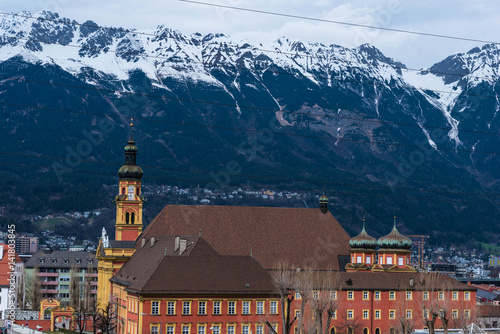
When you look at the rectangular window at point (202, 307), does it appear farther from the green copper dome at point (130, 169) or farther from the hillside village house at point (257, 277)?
the green copper dome at point (130, 169)

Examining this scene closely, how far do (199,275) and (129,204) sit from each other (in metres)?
33.7

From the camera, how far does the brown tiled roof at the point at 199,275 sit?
329ft

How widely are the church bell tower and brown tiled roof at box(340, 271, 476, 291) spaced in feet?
107

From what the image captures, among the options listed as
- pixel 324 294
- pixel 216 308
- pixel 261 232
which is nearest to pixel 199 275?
pixel 216 308

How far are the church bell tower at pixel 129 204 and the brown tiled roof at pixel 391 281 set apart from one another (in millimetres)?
32506

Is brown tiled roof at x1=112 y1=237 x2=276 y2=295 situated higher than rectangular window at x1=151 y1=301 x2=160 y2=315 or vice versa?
brown tiled roof at x1=112 y1=237 x2=276 y2=295

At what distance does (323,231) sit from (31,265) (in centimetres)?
8658

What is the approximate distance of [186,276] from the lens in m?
102

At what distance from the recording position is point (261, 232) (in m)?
126

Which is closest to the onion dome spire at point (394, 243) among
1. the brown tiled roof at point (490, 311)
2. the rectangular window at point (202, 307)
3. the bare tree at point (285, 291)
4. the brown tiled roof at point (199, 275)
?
the bare tree at point (285, 291)

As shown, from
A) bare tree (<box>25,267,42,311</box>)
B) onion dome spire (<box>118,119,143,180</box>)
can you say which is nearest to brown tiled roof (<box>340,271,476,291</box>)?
onion dome spire (<box>118,119,143,180</box>)

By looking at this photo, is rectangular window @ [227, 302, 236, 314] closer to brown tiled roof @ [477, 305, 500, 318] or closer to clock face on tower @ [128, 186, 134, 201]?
clock face on tower @ [128, 186, 134, 201]

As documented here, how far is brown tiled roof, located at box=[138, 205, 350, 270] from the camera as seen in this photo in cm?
12369

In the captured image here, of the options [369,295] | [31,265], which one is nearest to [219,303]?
[369,295]
